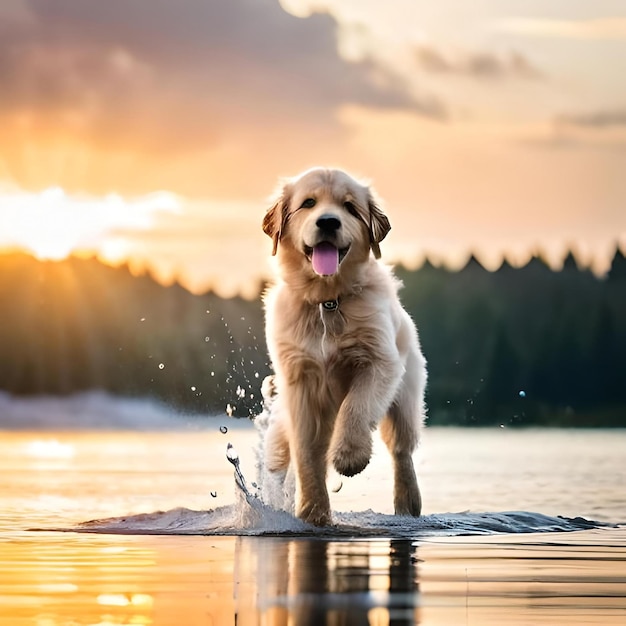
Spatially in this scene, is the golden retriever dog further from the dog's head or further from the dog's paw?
the dog's paw

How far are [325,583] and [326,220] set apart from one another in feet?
12.0

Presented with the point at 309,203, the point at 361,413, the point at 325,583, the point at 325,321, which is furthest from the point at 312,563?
the point at 309,203

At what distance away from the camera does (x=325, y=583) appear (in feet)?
22.5

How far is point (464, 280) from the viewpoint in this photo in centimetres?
11700

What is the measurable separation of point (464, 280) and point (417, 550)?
109 m

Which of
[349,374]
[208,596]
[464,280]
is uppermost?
[464,280]

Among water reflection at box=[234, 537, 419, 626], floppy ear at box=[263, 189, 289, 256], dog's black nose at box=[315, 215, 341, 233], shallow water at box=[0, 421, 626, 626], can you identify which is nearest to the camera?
water reflection at box=[234, 537, 419, 626]

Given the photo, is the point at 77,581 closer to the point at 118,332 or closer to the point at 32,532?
the point at 32,532

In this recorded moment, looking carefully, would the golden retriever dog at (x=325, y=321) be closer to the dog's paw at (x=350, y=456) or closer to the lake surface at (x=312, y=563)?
the dog's paw at (x=350, y=456)

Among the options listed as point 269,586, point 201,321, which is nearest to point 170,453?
point 269,586

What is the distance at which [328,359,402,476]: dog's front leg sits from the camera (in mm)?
9773

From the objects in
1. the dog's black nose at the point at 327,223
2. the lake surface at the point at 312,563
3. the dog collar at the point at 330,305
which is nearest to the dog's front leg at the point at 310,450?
the lake surface at the point at 312,563

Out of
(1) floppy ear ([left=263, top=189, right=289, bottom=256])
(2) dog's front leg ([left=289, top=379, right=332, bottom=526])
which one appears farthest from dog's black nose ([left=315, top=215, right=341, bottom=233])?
(2) dog's front leg ([left=289, top=379, right=332, bottom=526])

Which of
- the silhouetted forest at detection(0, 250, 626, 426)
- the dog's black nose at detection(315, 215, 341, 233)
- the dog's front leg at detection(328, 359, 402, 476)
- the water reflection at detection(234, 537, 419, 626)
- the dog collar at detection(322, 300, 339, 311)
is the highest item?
the silhouetted forest at detection(0, 250, 626, 426)
